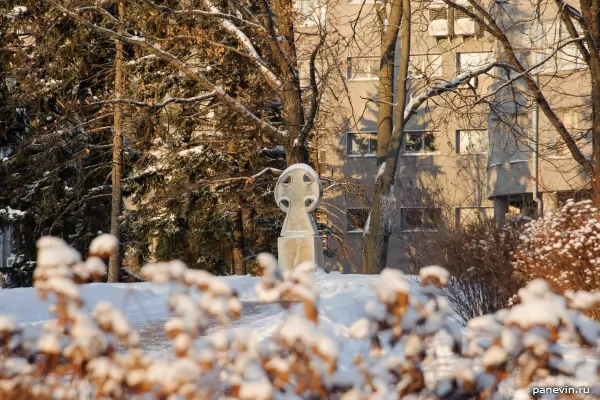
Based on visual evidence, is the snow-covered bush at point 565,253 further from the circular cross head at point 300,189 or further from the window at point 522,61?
the window at point 522,61

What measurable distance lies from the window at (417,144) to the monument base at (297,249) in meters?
25.5

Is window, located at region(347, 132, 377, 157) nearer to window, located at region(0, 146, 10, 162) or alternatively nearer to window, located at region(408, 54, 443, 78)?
window, located at region(408, 54, 443, 78)

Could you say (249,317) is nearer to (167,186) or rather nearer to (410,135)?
(167,186)

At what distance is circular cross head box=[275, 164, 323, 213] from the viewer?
14.6 metres

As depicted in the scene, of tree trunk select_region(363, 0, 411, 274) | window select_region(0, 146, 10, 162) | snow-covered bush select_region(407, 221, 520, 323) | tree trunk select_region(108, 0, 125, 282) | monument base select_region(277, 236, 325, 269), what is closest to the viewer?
snow-covered bush select_region(407, 221, 520, 323)

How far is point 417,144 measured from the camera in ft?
130

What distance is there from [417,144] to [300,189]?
25.7 metres

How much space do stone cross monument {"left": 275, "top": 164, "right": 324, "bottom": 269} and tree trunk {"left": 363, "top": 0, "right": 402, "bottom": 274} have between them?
2.80m

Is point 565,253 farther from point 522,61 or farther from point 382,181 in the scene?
point 522,61

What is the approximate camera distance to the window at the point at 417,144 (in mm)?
39469

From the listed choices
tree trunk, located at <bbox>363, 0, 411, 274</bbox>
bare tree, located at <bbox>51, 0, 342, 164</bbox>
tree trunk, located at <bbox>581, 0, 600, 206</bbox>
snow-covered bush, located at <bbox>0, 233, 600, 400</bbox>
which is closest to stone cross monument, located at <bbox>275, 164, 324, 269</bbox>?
bare tree, located at <bbox>51, 0, 342, 164</bbox>

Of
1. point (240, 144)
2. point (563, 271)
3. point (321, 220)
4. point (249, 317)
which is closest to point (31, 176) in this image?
point (240, 144)

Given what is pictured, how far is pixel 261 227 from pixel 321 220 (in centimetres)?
314

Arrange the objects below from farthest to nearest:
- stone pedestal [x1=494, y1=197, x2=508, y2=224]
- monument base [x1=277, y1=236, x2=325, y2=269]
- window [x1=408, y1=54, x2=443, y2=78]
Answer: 1. stone pedestal [x1=494, y1=197, x2=508, y2=224]
2. window [x1=408, y1=54, x2=443, y2=78]
3. monument base [x1=277, y1=236, x2=325, y2=269]
